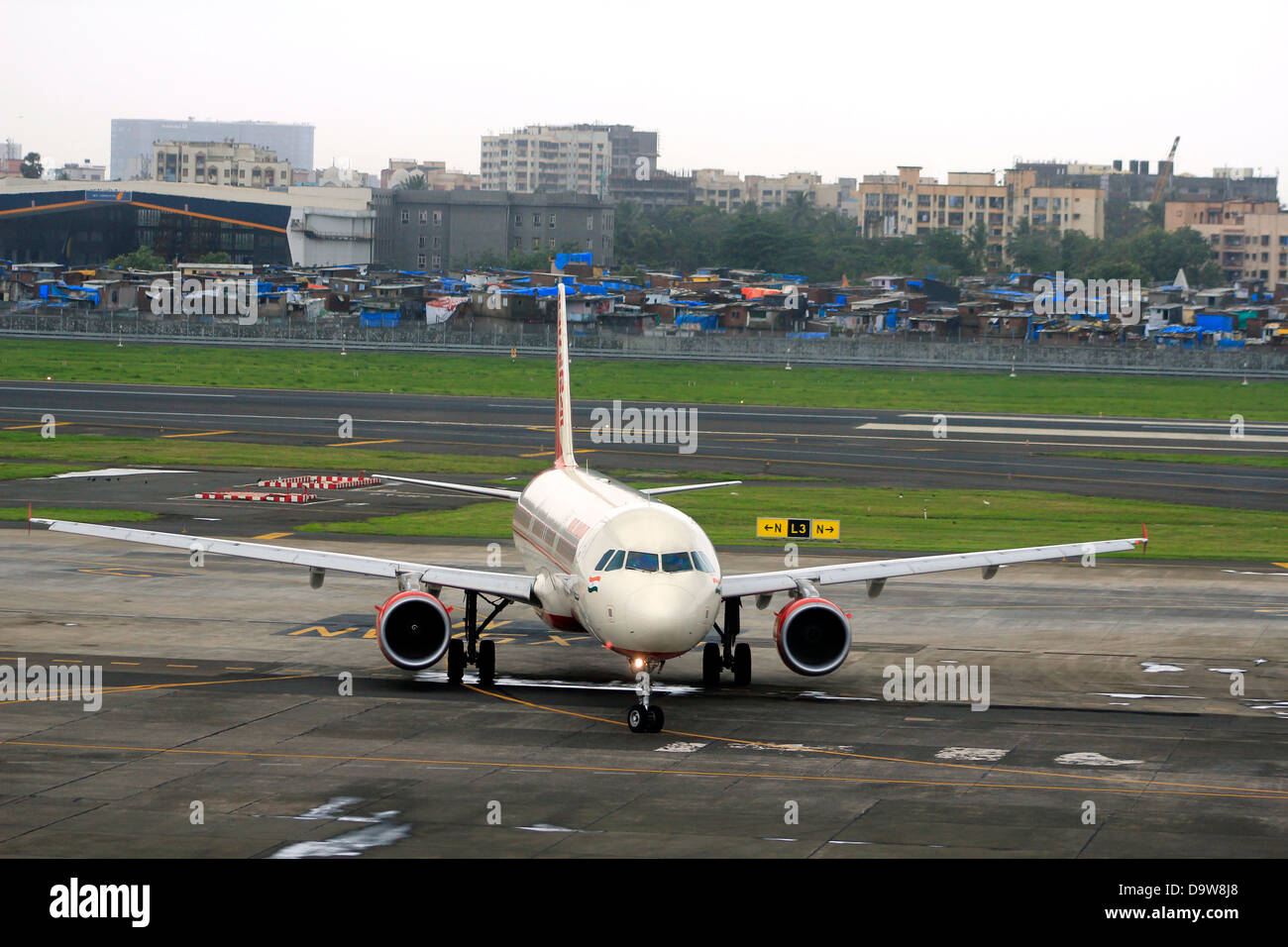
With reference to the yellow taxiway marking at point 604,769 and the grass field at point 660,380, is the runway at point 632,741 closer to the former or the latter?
the yellow taxiway marking at point 604,769

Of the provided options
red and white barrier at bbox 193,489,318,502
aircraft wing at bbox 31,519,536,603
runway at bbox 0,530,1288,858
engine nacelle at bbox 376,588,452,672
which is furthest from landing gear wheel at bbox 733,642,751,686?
red and white barrier at bbox 193,489,318,502

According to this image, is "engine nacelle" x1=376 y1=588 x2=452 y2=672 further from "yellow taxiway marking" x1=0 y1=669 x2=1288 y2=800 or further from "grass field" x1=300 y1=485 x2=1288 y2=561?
"grass field" x1=300 y1=485 x2=1288 y2=561

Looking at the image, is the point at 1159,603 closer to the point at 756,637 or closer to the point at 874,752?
the point at 756,637

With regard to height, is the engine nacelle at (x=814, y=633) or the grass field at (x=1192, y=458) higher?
the engine nacelle at (x=814, y=633)

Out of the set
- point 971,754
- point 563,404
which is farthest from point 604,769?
point 563,404

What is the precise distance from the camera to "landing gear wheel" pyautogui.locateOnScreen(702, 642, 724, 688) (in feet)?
129

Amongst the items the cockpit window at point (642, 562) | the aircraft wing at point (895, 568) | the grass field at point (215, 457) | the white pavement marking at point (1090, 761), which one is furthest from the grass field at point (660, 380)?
the white pavement marking at point (1090, 761)

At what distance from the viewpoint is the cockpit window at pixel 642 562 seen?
3347cm

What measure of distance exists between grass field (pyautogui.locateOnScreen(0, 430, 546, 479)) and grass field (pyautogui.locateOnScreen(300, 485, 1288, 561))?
11.6 meters

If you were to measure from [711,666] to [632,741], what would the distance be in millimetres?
6590

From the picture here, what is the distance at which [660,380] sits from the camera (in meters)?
Answer: 146

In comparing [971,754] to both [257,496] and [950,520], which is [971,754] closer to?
[950,520]
